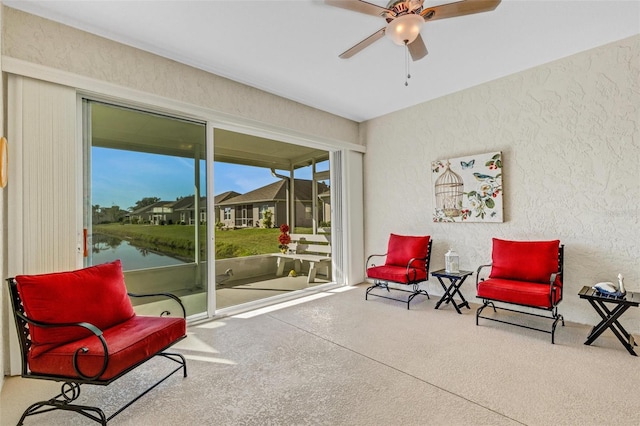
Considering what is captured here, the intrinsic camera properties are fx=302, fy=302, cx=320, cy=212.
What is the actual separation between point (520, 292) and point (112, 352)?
3.39 meters

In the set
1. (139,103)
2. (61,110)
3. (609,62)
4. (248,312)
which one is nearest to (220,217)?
(248,312)

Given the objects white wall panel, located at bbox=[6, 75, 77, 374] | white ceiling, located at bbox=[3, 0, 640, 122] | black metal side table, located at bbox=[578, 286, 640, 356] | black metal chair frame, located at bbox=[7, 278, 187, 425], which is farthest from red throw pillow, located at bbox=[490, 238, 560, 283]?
white wall panel, located at bbox=[6, 75, 77, 374]

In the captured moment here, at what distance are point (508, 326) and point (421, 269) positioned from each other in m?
1.19

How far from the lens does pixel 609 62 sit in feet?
10.1

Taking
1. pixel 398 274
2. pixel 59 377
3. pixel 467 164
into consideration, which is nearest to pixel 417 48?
pixel 467 164

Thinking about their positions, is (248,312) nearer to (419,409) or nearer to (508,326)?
(419,409)

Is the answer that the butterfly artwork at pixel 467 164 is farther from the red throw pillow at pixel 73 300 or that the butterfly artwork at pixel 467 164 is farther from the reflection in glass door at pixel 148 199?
the red throw pillow at pixel 73 300

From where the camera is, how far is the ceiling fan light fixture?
82.9 inches

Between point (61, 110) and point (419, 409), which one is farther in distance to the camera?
point (61, 110)

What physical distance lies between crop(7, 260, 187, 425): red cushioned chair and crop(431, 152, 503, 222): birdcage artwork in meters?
3.60

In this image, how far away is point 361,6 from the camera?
2064mm

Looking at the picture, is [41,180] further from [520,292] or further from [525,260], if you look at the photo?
[525,260]

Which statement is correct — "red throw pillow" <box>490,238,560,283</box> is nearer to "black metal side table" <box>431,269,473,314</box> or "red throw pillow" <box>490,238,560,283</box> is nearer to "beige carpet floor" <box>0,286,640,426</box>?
"black metal side table" <box>431,269,473,314</box>

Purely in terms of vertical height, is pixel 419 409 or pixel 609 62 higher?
pixel 609 62
